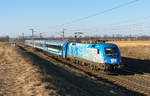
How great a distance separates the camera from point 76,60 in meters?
25.8

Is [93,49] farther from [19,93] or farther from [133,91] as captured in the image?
[19,93]

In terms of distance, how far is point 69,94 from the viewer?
890 centimetres

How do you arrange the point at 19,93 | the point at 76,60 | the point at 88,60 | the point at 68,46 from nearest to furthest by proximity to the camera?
the point at 19,93 < the point at 88,60 < the point at 76,60 < the point at 68,46

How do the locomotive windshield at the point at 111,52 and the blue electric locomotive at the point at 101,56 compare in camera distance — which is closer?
the blue electric locomotive at the point at 101,56

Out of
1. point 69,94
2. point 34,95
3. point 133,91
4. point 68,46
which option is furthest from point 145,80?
point 68,46

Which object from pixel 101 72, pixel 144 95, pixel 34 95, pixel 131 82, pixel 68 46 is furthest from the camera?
pixel 68 46

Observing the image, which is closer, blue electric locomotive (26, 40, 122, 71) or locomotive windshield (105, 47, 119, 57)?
blue electric locomotive (26, 40, 122, 71)

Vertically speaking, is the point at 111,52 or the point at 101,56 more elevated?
the point at 111,52

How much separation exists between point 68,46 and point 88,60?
9.12m

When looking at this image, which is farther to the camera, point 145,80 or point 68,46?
point 68,46

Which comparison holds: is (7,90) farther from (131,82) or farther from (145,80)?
(145,80)

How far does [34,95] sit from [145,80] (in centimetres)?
1084

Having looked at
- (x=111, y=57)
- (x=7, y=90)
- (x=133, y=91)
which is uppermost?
(x=111, y=57)

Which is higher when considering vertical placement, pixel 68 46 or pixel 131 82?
pixel 68 46
